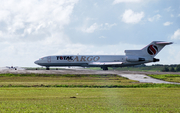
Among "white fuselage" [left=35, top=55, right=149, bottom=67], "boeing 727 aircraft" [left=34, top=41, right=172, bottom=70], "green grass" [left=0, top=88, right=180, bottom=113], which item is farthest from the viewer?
"white fuselage" [left=35, top=55, right=149, bottom=67]

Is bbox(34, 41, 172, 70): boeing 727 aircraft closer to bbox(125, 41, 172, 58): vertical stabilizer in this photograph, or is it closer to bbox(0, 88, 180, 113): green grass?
bbox(125, 41, 172, 58): vertical stabilizer

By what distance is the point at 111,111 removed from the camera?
10.4 metres

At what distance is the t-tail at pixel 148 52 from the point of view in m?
82.9

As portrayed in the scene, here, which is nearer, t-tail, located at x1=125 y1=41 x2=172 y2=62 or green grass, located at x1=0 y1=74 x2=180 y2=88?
green grass, located at x1=0 y1=74 x2=180 y2=88

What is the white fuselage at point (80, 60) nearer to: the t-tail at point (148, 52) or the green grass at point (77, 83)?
the t-tail at point (148, 52)

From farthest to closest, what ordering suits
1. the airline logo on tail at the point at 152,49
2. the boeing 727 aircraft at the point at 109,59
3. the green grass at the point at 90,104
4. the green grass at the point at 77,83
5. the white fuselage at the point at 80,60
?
the airline logo on tail at the point at 152,49 → the white fuselage at the point at 80,60 → the boeing 727 aircraft at the point at 109,59 → the green grass at the point at 77,83 → the green grass at the point at 90,104

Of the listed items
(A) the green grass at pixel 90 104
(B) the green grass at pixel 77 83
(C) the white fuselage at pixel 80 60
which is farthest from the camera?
(C) the white fuselage at pixel 80 60

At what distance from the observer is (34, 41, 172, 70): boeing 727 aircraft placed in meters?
83.6

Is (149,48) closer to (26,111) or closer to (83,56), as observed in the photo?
(83,56)

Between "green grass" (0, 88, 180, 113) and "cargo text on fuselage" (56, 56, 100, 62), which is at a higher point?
"cargo text on fuselage" (56, 56, 100, 62)

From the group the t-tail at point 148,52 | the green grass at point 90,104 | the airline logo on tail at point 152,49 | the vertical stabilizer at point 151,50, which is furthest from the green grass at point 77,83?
the airline logo on tail at point 152,49

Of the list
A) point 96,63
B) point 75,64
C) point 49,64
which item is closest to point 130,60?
point 96,63

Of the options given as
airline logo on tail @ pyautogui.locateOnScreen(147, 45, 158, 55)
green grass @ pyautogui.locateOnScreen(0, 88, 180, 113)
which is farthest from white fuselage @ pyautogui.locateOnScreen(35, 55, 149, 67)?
green grass @ pyautogui.locateOnScreen(0, 88, 180, 113)

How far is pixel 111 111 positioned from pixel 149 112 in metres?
1.66
